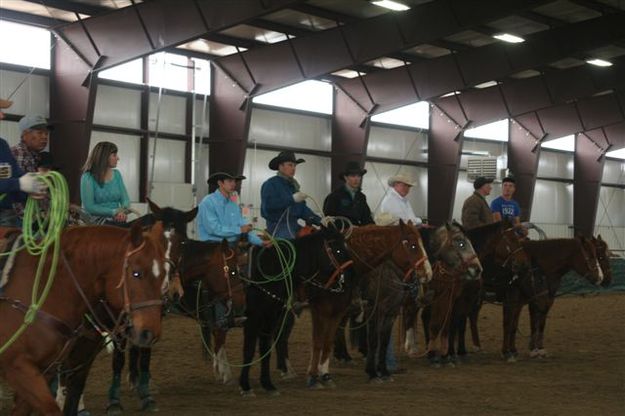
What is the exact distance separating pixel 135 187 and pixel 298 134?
215 inches

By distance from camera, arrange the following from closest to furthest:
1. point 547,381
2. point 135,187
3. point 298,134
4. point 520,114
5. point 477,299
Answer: point 547,381 → point 477,299 → point 135,187 → point 298,134 → point 520,114

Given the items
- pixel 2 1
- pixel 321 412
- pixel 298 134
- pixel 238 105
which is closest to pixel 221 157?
pixel 238 105

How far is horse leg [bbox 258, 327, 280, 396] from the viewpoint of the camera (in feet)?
29.2

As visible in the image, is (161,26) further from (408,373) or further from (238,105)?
(408,373)

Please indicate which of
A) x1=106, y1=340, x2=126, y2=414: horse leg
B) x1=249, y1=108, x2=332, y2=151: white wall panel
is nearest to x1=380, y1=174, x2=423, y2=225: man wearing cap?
x1=106, y1=340, x2=126, y2=414: horse leg

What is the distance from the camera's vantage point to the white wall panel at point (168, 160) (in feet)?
67.9

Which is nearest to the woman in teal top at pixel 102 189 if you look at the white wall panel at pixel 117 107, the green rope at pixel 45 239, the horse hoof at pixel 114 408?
the horse hoof at pixel 114 408

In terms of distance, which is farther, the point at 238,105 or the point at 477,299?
the point at 238,105

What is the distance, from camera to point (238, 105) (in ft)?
70.5

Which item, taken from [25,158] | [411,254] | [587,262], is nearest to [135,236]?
[25,158]

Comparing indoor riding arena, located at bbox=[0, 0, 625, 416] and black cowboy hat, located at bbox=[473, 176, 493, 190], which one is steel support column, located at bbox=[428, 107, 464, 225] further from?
black cowboy hat, located at bbox=[473, 176, 493, 190]

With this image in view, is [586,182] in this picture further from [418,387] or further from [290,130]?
[418,387]

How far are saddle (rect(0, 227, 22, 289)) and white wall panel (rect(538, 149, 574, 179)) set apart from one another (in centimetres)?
2739

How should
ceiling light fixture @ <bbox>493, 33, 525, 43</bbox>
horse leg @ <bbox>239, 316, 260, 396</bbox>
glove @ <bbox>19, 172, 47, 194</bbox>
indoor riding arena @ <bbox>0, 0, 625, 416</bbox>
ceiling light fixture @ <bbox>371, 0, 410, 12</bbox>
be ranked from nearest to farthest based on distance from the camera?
glove @ <bbox>19, 172, 47, 194</bbox> → indoor riding arena @ <bbox>0, 0, 625, 416</bbox> → horse leg @ <bbox>239, 316, 260, 396</bbox> → ceiling light fixture @ <bbox>371, 0, 410, 12</bbox> → ceiling light fixture @ <bbox>493, 33, 525, 43</bbox>
